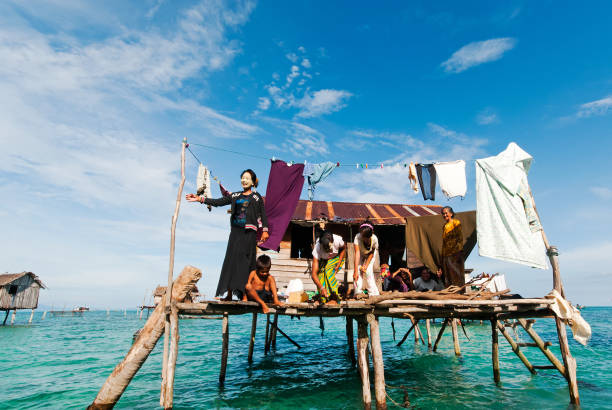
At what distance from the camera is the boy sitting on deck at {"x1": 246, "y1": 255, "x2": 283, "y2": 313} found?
6.12 m

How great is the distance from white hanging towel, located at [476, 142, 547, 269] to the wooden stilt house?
307 cm

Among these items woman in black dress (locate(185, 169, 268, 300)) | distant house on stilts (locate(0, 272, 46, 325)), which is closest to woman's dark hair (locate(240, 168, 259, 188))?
woman in black dress (locate(185, 169, 268, 300))

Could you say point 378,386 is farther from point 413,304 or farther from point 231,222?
point 231,222

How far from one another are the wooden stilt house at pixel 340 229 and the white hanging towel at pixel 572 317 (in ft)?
13.2

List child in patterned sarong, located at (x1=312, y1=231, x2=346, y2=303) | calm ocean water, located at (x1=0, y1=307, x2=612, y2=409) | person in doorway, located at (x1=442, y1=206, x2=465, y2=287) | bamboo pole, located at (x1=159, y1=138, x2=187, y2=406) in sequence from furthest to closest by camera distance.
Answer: person in doorway, located at (x1=442, y1=206, x2=465, y2=287)
calm ocean water, located at (x1=0, y1=307, x2=612, y2=409)
child in patterned sarong, located at (x1=312, y1=231, x2=346, y2=303)
bamboo pole, located at (x1=159, y1=138, x2=187, y2=406)

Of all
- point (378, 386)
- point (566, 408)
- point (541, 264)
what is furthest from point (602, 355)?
point (378, 386)

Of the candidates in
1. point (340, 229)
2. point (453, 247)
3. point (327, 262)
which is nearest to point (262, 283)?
point (327, 262)

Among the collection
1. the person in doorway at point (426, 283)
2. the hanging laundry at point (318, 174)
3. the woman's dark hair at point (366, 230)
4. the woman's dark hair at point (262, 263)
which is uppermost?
the hanging laundry at point (318, 174)

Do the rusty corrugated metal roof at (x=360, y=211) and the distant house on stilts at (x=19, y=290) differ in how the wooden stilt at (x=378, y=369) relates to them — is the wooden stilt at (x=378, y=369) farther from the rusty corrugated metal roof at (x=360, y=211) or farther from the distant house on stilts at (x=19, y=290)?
the distant house on stilts at (x=19, y=290)

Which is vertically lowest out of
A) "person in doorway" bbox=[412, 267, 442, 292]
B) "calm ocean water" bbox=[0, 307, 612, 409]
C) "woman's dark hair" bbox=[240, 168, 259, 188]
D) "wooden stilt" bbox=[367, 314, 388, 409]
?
"calm ocean water" bbox=[0, 307, 612, 409]

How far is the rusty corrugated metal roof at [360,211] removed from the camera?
12148 mm

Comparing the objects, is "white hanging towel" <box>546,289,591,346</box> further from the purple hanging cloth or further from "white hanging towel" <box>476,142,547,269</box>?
the purple hanging cloth

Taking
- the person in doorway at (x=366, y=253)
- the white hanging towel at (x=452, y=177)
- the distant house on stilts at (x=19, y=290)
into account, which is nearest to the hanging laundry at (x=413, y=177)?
the white hanging towel at (x=452, y=177)

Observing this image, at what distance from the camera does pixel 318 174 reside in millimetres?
9602
